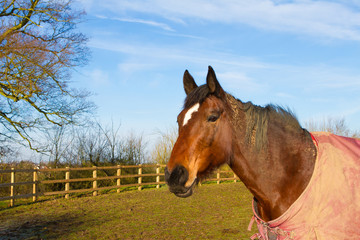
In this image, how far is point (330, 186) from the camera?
6.52 feet

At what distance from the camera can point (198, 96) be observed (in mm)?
2217

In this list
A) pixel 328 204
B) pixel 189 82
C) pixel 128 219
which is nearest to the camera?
pixel 328 204

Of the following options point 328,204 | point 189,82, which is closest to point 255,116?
point 189,82

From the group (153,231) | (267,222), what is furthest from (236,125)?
(153,231)

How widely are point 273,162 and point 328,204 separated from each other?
45 centimetres

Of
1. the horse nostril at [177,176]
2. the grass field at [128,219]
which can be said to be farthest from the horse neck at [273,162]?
the grass field at [128,219]

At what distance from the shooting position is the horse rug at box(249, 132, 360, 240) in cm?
192

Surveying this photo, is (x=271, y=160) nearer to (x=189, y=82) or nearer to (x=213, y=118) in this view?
(x=213, y=118)

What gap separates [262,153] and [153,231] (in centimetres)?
570

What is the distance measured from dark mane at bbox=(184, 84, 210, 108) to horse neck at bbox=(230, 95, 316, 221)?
300 millimetres

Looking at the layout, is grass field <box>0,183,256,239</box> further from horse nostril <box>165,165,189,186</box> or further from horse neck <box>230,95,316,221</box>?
horse nostril <box>165,165,189,186</box>

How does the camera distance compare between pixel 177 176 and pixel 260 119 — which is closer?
pixel 177 176

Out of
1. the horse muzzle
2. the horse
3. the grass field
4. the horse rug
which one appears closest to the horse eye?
the horse

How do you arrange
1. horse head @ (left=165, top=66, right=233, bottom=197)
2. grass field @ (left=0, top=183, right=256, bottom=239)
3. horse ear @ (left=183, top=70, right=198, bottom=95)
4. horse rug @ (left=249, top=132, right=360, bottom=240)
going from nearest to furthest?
1. horse rug @ (left=249, top=132, right=360, bottom=240)
2. horse head @ (left=165, top=66, right=233, bottom=197)
3. horse ear @ (left=183, top=70, right=198, bottom=95)
4. grass field @ (left=0, top=183, right=256, bottom=239)
